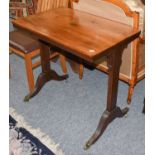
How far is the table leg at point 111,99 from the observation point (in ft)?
5.33

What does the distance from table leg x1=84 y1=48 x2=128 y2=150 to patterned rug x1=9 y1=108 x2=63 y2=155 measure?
10.0 inches

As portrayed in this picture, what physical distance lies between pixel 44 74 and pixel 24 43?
Answer: 328 mm

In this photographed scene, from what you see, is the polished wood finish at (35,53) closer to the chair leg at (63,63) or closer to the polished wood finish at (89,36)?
the chair leg at (63,63)

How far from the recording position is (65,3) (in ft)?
7.45

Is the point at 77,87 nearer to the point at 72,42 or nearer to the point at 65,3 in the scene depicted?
the point at 65,3

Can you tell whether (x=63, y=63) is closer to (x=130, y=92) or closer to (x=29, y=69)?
(x=29, y=69)

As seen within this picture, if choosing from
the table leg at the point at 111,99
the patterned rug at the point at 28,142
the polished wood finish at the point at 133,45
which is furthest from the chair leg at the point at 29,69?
the table leg at the point at 111,99

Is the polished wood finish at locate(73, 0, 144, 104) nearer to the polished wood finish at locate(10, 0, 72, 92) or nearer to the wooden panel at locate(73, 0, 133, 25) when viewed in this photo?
the wooden panel at locate(73, 0, 133, 25)

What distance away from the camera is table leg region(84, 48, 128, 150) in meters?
1.62

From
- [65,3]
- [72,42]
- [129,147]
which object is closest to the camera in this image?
[72,42]

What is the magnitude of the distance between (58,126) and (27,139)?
248 mm

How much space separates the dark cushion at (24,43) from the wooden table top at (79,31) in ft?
0.96

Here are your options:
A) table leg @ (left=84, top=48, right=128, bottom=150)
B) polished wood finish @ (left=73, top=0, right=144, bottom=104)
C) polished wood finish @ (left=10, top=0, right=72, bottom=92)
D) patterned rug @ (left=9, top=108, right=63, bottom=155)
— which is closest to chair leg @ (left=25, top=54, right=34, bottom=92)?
polished wood finish @ (left=10, top=0, right=72, bottom=92)
